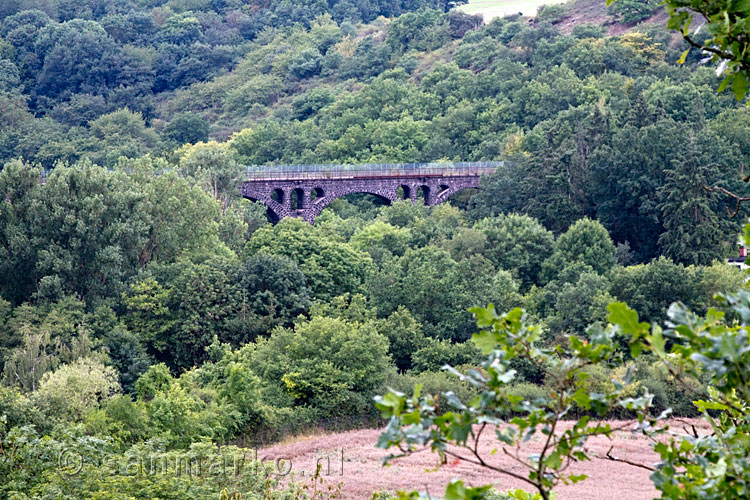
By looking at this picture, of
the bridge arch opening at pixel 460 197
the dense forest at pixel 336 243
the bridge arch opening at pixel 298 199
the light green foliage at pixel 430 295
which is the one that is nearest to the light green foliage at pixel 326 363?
the dense forest at pixel 336 243

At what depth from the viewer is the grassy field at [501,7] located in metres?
121

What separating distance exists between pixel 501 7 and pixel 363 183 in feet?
189

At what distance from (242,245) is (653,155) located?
23741 mm

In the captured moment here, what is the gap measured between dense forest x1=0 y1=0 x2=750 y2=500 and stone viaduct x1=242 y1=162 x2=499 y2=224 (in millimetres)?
2068

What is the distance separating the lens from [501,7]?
4938 inches

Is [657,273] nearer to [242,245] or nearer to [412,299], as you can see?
[412,299]

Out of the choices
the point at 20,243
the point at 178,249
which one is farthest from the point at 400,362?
the point at 20,243

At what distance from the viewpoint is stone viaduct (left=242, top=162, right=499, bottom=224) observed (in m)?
73.6

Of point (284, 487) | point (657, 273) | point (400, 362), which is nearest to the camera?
point (284, 487)

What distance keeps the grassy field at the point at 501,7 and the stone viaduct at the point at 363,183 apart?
156 ft

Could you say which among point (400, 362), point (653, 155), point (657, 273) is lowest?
point (400, 362)

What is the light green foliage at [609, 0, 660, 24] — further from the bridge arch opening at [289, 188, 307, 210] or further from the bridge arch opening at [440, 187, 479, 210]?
the bridge arch opening at [289, 188, 307, 210]

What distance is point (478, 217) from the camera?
65.2 metres

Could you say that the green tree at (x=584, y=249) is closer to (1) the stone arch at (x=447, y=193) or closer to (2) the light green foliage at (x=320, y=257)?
(2) the light green foliage at (x=320, y=257)
